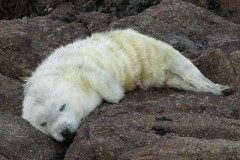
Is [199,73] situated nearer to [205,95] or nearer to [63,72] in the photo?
[205,95]

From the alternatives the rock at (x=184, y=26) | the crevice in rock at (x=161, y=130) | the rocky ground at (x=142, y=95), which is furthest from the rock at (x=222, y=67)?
the crevice in rock at (x=161, y=130)

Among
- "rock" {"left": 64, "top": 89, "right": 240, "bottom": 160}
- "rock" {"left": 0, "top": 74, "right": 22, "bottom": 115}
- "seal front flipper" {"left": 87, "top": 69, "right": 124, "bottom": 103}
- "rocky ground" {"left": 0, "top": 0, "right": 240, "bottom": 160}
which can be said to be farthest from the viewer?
"rock" {"left": 0, "top": 74, "right": 22, "bottom": 115}

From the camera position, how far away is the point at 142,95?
8352mm

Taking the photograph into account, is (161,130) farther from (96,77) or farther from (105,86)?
(96,77)

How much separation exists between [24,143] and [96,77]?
4.42 ft

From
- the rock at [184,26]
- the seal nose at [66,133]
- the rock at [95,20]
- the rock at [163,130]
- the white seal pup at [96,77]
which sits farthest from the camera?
the rock at [95,20]

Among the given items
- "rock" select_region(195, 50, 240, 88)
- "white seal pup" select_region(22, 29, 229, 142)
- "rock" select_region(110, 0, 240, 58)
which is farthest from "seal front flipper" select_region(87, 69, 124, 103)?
"rock" select_region(110, 0, 240, 58)

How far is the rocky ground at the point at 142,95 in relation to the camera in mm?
6422

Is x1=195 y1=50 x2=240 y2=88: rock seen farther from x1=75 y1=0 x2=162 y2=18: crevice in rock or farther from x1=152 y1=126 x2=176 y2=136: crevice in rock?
x1=75 y1=0 x2=162 y2=18: crevice in rock

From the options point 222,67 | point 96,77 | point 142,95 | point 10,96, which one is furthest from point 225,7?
point 10,96

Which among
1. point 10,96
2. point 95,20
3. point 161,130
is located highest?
point 161,130

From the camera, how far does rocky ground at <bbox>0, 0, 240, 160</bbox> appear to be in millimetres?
6422

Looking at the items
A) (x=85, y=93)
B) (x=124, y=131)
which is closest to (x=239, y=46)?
(x=85, y=93)

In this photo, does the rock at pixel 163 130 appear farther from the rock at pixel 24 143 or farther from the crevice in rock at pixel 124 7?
the crevice in rock at pixel 124 7
